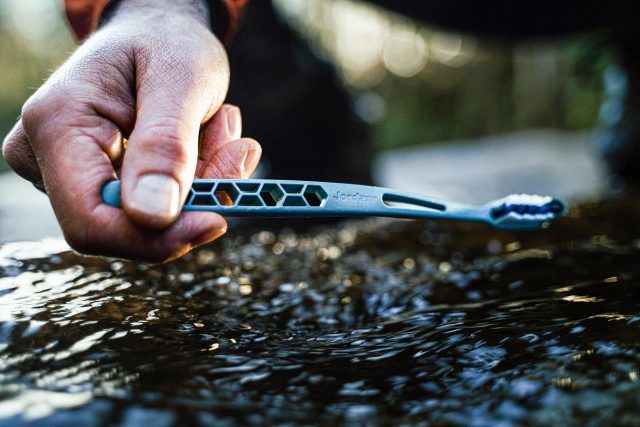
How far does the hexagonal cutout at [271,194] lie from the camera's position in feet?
2.94

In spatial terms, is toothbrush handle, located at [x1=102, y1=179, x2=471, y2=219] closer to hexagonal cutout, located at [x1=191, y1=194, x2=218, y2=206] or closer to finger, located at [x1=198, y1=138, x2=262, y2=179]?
hexagonal cutout, located at [x1=191, y1=194, x2=218, y2=206]

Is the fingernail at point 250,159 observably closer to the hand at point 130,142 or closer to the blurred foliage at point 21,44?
the hand at point 130,142

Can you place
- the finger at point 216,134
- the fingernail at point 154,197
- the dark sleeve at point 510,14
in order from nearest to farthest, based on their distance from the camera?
the fingernail at point 154,197 < the finger at point 216,134 < the dark sleeve at point 510,14

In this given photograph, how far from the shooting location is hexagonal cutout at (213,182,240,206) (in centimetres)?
89

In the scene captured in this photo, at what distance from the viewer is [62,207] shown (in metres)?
0.87

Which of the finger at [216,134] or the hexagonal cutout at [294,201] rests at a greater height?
the finger at [216,134]

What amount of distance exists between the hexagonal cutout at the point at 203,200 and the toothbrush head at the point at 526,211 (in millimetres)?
556

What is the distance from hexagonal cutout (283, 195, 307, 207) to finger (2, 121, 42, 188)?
0.47m

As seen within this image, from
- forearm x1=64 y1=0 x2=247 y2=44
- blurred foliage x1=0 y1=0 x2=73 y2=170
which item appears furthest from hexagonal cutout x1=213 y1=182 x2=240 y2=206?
blurred foliage x1=0 y1=0 x2=73 y2=170

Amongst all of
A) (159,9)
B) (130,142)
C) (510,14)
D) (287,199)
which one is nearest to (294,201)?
(287,199)

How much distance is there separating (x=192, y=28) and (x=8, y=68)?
46.1 feet

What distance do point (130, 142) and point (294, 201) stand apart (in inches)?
10.2

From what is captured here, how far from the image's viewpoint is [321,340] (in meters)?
0.96

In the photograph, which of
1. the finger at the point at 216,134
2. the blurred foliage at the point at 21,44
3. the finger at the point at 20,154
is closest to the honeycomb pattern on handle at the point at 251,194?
the finger at the point at 216,134
